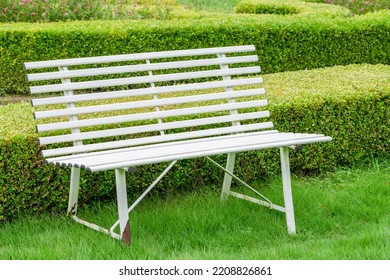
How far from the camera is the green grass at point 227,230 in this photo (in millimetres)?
4715

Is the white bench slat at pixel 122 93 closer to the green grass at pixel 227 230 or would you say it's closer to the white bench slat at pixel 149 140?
the white bench slat at pixel 149 140

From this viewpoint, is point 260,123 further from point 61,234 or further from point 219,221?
point 61,234

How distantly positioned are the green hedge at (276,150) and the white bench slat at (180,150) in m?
0.48

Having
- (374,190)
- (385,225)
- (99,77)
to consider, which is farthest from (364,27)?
(385,225)

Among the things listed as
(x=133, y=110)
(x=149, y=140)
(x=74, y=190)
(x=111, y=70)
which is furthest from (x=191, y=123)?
(x=74, y=190)

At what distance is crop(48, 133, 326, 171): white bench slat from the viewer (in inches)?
181

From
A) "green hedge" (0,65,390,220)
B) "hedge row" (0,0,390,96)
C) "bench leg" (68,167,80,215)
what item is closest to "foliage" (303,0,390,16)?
"hedge row" (0,0,390,96)

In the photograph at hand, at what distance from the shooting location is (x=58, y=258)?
465cm

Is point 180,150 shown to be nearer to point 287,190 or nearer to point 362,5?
point 287,190

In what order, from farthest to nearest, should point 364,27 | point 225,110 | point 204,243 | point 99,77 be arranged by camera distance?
point 364,27 → point 99,77 → point 225,110 → point 204,243

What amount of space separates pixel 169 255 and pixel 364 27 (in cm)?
513

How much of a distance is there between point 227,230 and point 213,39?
12.3 ft

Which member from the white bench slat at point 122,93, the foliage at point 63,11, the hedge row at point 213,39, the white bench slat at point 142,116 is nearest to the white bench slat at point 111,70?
the white bench slat at point 122,93

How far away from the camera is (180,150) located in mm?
4930
